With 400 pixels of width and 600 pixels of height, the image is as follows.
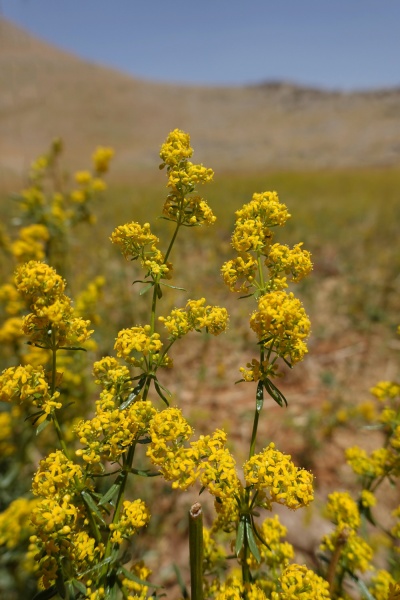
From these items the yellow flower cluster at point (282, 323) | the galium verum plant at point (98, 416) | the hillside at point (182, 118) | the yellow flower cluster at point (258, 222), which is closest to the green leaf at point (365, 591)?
the galium verum plant at point (98, 416)

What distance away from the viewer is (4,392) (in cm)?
133

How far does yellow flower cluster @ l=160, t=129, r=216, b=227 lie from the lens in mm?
1464

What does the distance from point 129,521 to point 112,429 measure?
1.09ft

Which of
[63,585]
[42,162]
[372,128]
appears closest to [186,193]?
[63,585]

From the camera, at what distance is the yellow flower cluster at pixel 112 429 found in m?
1.25

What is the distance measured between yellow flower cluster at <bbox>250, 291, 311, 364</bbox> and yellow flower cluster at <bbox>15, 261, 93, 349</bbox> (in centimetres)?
62

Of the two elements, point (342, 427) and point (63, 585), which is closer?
point (63, 585)

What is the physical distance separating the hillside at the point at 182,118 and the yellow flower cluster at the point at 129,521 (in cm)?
4358

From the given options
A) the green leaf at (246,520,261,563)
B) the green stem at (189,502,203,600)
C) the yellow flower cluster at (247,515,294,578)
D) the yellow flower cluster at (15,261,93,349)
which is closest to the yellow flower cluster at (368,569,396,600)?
the yellow flower cluster at (247,515,294,578)

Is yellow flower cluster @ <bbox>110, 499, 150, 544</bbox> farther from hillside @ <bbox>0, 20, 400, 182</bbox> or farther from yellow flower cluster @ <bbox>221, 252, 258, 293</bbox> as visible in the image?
hillside @ <bbox>0, 20, 400, 182</bbox>

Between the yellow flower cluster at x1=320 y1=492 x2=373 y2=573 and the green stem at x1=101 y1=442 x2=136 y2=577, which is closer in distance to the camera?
the green stem at x1=101 y1=442 x2=136 y2=577

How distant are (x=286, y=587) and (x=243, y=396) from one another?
3.63 metres

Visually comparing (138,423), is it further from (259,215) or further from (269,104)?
(269,104)

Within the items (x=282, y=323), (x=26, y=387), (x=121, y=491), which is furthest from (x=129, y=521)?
(x=282, y=323)
